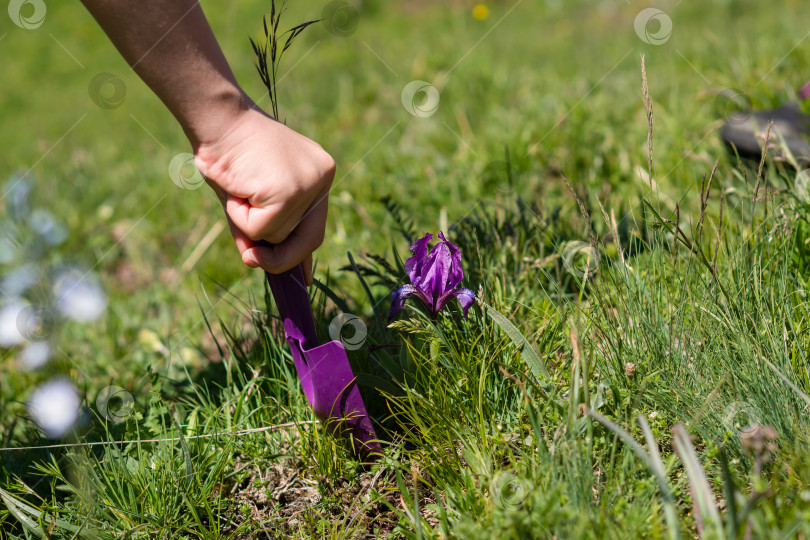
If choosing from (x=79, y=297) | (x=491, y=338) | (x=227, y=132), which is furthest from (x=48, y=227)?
(x=491, y=338)

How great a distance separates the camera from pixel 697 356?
1.30 metres

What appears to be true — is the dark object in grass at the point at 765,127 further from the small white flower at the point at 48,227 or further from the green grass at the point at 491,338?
the small white flower at the point at 48,227

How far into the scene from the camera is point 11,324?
286cm

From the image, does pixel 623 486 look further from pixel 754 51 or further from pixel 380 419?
pixel 754 51

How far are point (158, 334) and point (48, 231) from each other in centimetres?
130

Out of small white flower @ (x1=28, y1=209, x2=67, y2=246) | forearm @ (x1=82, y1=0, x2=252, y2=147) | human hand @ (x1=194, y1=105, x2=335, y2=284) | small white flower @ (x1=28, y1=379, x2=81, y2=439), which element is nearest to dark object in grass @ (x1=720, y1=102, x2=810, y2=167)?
human hand @ (x1=194, y1=105, x2=335, y2=284)

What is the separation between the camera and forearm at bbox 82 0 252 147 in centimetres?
117

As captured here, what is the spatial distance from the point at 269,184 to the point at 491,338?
65cm

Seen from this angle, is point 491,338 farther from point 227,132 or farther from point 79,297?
point 79,297

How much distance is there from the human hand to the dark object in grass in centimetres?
165

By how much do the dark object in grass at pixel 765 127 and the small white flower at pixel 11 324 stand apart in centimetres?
308

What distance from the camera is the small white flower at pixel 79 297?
2843 mm

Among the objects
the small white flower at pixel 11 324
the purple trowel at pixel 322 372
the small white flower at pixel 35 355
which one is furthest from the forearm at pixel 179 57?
the small white flower at pixel 11 324

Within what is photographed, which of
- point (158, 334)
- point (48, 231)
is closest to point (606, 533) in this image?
point (158, 334)
